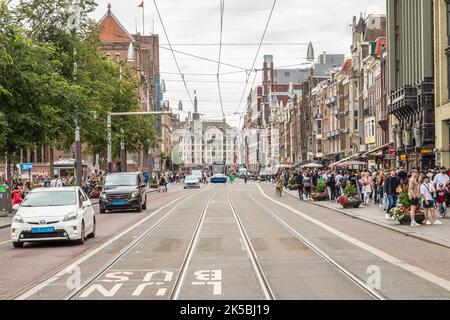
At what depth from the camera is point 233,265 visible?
15242 millimetres

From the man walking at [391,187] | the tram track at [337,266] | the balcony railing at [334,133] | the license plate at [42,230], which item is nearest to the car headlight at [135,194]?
the man walking at [391,187]

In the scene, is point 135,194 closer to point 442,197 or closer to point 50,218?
point 442,197

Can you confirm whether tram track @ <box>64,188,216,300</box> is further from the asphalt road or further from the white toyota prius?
the white toyota prius

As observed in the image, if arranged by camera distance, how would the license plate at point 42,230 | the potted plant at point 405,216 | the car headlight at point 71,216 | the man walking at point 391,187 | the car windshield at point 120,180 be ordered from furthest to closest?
the car windshield at point 120,180
the man walking at point 391,187
the potted plant at point 405,216
the car headlight at point 71,216
the license plate at point 42,230

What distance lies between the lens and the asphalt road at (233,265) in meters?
11.8

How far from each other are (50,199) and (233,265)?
7.56m

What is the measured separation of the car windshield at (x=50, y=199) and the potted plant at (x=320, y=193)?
2808cm

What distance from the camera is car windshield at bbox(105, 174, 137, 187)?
125ft

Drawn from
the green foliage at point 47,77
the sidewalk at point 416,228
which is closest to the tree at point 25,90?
the green foliage at point 47,77

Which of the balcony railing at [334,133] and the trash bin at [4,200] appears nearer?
the trash bin at [4,200]

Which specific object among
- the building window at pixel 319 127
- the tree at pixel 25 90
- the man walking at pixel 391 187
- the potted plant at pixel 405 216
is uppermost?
the building window at pixel 319 127

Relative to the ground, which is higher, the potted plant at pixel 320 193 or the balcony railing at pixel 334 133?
the balcony railing at pixel 334 133

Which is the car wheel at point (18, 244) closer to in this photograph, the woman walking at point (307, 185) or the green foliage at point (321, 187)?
the green foliage at point (321, 187)

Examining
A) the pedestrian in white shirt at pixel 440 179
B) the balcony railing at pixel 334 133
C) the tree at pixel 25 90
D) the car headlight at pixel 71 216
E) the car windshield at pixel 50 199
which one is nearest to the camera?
the car headlight at pixel 71 216
